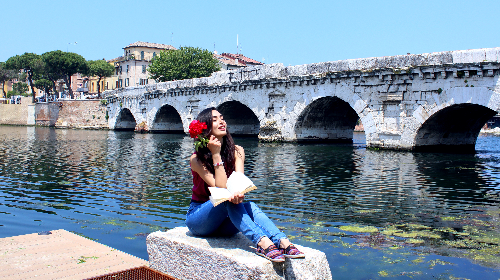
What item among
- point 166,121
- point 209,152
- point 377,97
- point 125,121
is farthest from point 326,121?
point 125,121

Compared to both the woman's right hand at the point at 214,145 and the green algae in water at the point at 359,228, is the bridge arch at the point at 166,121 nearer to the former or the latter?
the green algae in water at the point at 359,228

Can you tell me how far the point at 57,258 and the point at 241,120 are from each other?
31563mm

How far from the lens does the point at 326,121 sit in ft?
89.4

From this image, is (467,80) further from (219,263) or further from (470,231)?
(219,263)

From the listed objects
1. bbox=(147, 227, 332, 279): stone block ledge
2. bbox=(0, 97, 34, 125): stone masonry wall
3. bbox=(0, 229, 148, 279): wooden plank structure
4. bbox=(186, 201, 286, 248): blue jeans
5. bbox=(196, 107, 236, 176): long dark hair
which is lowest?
bbox=(0, 229, 148, 279): wooden plank structure

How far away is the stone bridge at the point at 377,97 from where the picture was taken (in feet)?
57.9

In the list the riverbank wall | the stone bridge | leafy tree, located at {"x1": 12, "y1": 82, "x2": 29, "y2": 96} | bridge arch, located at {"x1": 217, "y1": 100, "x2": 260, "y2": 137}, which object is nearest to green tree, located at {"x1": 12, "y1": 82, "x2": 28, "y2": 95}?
leafy tree, located at {"x1": 12, "y1": 82, "x2": 29, "y2": 96}

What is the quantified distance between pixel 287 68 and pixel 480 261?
2059cm

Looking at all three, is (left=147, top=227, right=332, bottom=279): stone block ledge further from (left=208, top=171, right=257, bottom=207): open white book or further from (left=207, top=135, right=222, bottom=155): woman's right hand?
(left=207, top=135, right=222, bottom=155): woman's right hand

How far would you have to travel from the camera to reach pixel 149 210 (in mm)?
8039

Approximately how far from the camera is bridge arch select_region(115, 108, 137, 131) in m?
46.3

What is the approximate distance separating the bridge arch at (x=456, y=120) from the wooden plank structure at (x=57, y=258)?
15.8m

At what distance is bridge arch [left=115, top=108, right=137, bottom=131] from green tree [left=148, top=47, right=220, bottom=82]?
7.00 metres

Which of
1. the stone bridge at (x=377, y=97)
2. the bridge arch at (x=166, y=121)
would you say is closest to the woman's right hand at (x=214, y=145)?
the stone bridge at (x=377, y=97)
